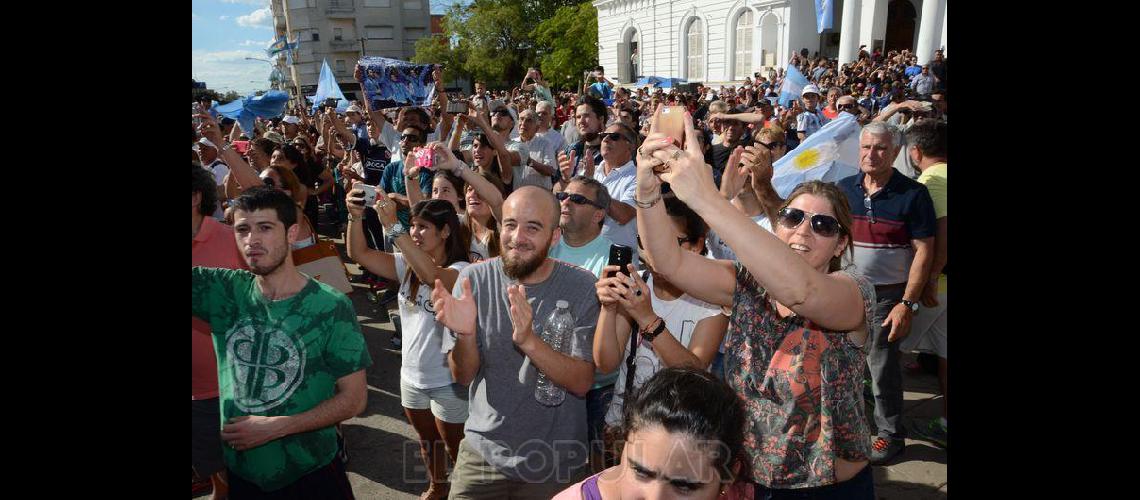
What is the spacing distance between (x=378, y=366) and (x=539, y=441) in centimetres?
346

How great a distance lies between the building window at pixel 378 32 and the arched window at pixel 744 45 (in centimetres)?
4683

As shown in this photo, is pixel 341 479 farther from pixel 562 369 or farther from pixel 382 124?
pixel 382 124

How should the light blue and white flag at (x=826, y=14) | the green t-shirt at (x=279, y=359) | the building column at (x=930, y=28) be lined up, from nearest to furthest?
1. the green t-shirt at (x=279, y=359)
2. the light blue and white flag at (x=826, y=14)
3. the building column at (x=930, y=28)

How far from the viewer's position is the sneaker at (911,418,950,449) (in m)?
3.98

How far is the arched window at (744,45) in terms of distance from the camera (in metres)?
32.8

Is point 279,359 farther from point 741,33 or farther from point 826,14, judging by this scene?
point 741,33

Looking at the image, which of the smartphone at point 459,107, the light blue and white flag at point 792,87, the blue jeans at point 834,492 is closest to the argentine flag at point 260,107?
the smartphone at point 459,107

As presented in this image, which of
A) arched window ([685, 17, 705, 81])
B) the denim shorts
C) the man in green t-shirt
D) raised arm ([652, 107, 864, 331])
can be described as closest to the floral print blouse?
raised arm ([652, 107, 864, 331])

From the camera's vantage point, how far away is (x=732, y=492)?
1800 millimetres

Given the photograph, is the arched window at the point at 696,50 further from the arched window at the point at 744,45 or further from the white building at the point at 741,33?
the arched window at the point at 744,45

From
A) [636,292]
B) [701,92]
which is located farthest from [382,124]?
[701,92]

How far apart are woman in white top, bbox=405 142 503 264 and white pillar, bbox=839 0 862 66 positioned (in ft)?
87.0

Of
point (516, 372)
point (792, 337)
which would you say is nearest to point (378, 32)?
point (516, 372)

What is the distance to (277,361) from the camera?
2340 millimetres
